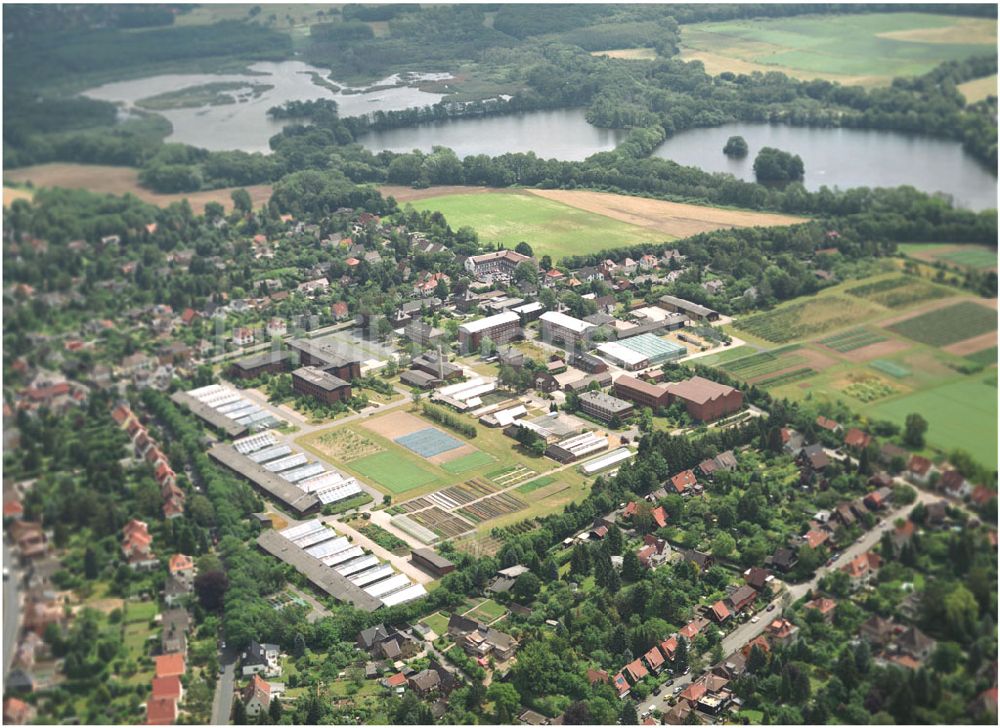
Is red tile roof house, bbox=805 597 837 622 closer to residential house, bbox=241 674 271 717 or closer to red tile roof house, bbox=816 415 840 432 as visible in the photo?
red tile roof house, bbox=816 415 840 432

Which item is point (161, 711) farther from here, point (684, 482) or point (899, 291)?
point (899, 291)

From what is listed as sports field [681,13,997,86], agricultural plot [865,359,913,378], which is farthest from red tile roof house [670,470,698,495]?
sports field [681,13,997,86]

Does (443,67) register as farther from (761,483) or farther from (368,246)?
(761,483)

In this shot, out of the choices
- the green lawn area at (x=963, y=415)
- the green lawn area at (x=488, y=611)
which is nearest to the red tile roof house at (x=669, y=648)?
the green lawn area at (x=488, y=611)

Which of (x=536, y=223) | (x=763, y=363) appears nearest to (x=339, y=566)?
(x=763, y=363)

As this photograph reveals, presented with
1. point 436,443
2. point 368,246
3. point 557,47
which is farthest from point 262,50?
point 436,443
